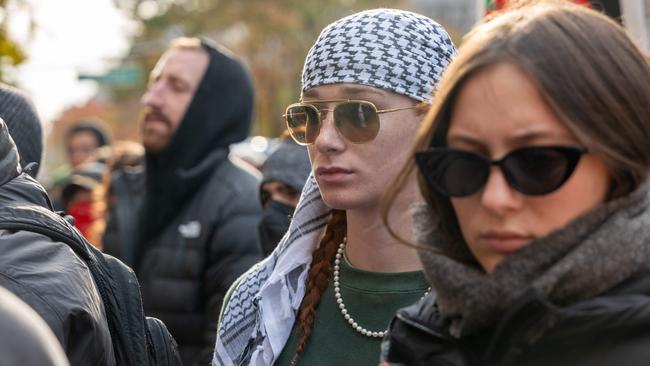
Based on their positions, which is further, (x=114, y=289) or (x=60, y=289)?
(x=114, y=289)

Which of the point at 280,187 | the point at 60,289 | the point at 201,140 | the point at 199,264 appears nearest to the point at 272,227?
the point at 280,187

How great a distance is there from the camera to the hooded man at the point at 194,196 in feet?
18.5

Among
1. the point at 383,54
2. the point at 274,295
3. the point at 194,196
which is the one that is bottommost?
the point at 194,196

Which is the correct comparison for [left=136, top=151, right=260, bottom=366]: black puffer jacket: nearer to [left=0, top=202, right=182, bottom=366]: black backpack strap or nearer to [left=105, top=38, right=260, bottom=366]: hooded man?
[left=105, top=38, right=260, bottom=366]: hooded man

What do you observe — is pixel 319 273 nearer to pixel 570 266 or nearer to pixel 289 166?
pixel 570 266

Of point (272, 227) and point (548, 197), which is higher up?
point (548, 197)

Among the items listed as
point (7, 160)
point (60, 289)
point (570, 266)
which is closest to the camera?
point (570, 266)

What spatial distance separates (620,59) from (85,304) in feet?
4.42

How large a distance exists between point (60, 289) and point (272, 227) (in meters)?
2.33

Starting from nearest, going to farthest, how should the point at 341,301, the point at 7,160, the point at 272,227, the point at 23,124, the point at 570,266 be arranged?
the point at 570,266 → the point at 7,160 → the point at 341,301 → the point at 23,124 → the point at 272,227

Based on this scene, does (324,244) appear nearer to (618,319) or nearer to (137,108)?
(618,319)

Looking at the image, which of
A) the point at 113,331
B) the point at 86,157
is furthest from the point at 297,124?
the point at 86,157

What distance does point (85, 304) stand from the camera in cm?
286

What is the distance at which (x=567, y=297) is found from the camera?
2.02m
